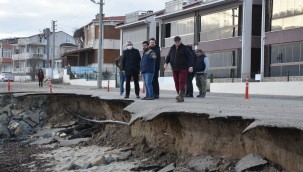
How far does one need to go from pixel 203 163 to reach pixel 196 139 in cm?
109

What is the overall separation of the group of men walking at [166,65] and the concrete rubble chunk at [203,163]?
3884mm

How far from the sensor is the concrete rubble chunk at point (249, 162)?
256 inches

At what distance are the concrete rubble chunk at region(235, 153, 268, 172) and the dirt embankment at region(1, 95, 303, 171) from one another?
12 centimetres

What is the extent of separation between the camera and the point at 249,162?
6.65 metres

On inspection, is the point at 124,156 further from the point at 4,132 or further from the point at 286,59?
the point at 286,59

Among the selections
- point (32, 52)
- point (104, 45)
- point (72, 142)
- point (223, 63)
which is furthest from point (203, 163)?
point (32, 52)

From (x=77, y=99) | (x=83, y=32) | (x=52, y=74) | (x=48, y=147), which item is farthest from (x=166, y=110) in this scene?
(x=83, y=32)

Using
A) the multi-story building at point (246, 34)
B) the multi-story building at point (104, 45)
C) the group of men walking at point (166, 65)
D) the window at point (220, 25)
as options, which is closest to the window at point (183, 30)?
the multi-story building at point (246, 34)

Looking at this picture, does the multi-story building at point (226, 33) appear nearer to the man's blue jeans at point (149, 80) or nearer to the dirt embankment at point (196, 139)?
the man's blue jeans at point (149, 80)

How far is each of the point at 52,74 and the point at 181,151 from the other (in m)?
52.1

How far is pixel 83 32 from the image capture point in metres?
70.1

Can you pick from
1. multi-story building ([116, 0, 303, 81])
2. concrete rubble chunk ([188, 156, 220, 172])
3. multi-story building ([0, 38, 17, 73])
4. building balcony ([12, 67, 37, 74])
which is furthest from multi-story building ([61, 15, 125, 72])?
concrete rubble chunk ([188, 156, 220, 172])

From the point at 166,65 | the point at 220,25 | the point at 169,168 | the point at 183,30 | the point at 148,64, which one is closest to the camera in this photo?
the point at 169,168

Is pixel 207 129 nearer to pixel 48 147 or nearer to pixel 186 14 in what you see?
pixel 48 147
